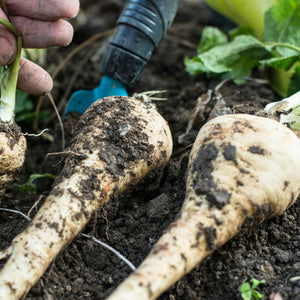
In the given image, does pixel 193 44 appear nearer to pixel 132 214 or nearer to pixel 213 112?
pixel 213 112

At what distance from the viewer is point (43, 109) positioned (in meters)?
2.82

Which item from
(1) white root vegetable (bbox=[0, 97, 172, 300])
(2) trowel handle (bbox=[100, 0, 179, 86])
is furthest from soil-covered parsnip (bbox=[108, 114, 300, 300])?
(2) trowel handle (bbox=[100, 0, 179, 86])

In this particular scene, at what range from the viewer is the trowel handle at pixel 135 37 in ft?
6.49

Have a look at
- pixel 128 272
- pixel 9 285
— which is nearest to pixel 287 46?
pixel 128 272

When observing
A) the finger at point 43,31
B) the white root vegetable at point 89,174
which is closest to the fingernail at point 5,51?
the finger at point 43,31

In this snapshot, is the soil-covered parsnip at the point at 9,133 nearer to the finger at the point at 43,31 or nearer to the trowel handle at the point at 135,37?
the finger at the point at 43,31

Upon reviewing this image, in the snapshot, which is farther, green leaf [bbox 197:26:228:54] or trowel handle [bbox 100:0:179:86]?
green leaf [bbox 197:26:228:54]

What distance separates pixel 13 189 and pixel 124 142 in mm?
795

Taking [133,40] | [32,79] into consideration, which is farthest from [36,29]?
[133,40]

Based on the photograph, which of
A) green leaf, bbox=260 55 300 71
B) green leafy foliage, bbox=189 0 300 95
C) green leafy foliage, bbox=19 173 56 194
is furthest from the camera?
green leafy foliage, bbox=189 0 300 95

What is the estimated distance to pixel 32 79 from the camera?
6.60ft

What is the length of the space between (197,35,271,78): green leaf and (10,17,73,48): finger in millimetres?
957

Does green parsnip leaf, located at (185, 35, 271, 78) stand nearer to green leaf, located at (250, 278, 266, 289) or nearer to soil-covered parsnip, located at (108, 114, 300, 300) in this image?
soil-covered parsnip, located at (108, 114, 300, 300)

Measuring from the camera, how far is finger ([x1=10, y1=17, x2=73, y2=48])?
1.89 metres
